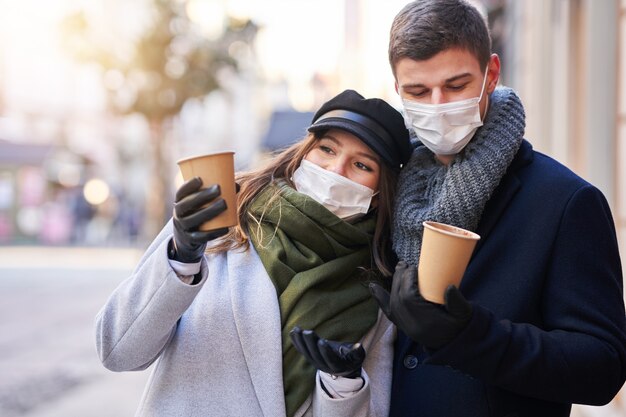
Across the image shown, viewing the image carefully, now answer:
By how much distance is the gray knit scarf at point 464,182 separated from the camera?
1.96 meters

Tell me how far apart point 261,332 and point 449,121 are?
774 millimetres

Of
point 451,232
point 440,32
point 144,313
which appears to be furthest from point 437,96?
point 144,313

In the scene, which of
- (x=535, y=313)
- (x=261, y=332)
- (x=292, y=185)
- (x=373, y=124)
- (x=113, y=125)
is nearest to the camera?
(x=535, y=313)

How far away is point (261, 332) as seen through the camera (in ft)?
6.92

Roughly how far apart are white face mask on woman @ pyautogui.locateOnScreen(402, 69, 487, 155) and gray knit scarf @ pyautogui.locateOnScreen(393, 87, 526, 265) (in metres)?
0.03

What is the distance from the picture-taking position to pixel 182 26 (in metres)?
14.1

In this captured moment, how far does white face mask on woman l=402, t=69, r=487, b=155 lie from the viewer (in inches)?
79.7

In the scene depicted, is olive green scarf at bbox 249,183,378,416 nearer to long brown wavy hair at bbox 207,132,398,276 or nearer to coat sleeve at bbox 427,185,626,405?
long brown wavy hair at bbox 207,132,398,276

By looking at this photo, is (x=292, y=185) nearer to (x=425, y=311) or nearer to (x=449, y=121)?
(x=449, y=121)

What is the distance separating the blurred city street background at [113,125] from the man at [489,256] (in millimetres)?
454

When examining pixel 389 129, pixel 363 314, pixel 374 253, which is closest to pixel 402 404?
pixel 363 314

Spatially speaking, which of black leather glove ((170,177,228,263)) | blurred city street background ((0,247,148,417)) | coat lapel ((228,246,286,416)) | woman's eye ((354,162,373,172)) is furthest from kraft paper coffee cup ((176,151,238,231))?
blurred city street background ((0,247,148,417))

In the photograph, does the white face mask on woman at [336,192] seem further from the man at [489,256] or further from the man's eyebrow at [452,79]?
the man's eyebrow at [452,79]

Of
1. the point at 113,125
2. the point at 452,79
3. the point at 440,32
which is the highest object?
the point at 440,32
